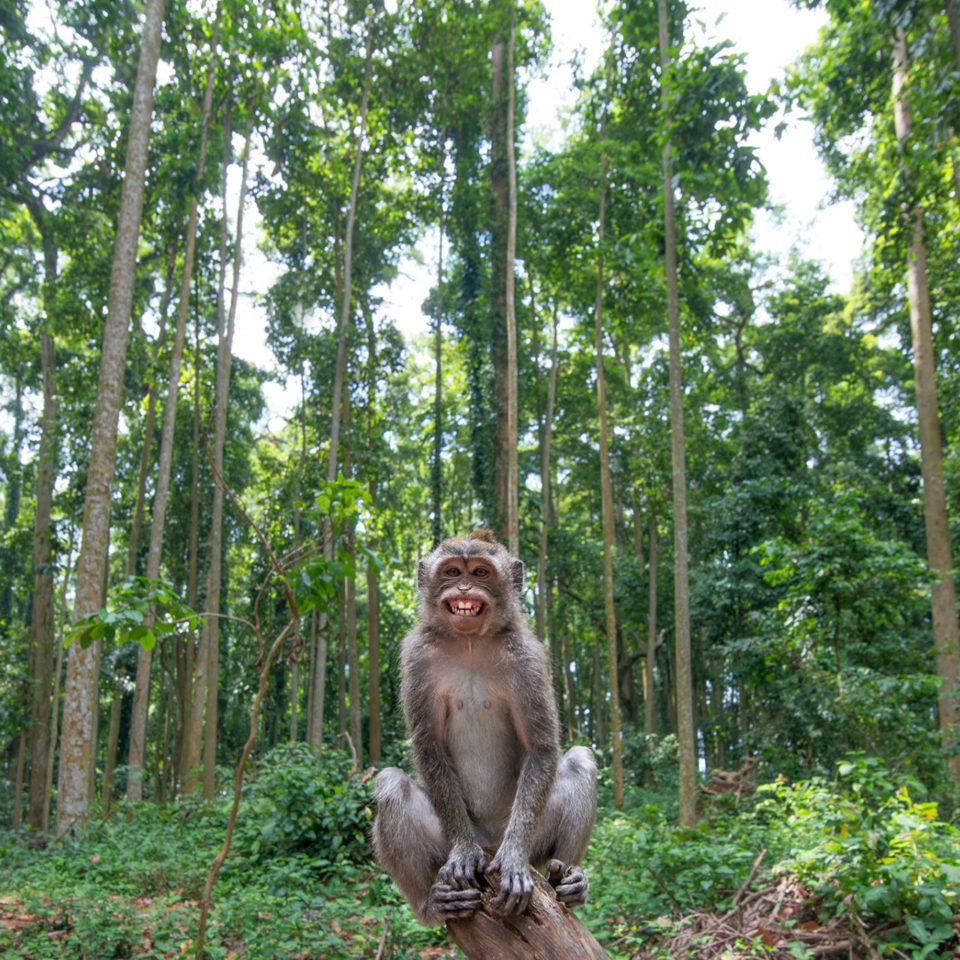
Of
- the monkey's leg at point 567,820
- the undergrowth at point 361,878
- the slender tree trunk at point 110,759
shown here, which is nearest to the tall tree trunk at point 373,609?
the slender tree trunk at point 110,759

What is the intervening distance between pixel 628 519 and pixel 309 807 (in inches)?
859

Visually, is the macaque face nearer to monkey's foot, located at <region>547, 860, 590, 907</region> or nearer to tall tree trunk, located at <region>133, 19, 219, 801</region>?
monkey's foot, located at <region>547, 860, 590, 907</region>

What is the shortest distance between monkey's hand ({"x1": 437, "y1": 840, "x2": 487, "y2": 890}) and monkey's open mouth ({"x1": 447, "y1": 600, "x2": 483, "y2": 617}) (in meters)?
1.01

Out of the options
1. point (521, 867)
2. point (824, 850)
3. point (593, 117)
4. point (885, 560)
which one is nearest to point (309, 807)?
point (824, 850)

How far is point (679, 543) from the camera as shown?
9562 millimetres

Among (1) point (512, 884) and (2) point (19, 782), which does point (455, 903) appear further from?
(2) point (19, 782)

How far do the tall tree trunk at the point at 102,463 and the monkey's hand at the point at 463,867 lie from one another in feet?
24.2

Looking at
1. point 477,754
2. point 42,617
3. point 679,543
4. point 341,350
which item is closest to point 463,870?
point 477,754

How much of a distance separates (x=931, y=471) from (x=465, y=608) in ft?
40.0

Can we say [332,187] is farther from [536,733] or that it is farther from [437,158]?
[536,733]

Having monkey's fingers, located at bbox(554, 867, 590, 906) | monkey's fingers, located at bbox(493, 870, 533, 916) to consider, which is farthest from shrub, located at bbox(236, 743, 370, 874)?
monkey's fingers, located at bbox(493, 870, 533, 916)

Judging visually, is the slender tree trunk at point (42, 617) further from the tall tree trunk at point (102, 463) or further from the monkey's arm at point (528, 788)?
the monkey's arm at point (528, 788)

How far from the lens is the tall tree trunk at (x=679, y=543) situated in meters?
8.89

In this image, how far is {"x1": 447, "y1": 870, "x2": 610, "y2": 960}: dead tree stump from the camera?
2.62 meters
